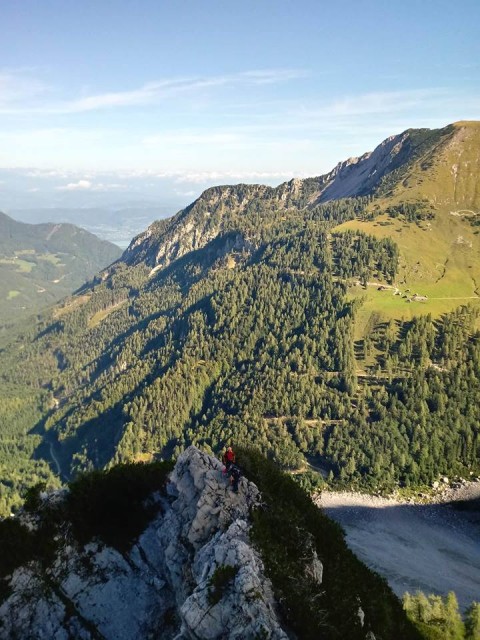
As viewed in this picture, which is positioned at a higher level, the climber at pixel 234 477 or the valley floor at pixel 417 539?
the climber at pixel 234 477

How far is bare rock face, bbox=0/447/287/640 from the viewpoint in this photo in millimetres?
36375

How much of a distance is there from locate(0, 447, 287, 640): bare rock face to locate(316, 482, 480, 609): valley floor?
7275cm

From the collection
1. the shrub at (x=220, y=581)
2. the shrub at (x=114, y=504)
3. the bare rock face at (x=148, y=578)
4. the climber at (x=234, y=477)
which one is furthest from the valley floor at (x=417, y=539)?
the shrub at (x=220, y=581)

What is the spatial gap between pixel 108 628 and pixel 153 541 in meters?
7.64

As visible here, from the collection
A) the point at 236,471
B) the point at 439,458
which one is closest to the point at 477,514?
the point at 439,458

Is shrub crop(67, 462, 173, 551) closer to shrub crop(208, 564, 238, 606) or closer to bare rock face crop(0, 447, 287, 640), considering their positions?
bare rock face crop(0, 447, 287, 640)

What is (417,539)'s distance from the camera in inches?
4651

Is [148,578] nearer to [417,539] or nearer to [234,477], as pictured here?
[234,477]

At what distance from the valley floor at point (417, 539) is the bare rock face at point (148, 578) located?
72748 mm

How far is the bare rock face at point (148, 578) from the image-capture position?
119 feet

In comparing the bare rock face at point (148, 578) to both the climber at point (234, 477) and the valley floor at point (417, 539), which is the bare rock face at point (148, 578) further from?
the valley floor at point (417, 539)

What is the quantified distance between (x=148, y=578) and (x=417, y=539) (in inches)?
3915

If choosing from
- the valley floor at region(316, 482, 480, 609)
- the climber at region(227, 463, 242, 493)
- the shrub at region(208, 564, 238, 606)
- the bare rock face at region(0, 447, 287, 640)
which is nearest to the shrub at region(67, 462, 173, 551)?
the bare rock face at region(0, 447, 287, 640)

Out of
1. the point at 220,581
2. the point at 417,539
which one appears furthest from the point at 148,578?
the point at 417,539
